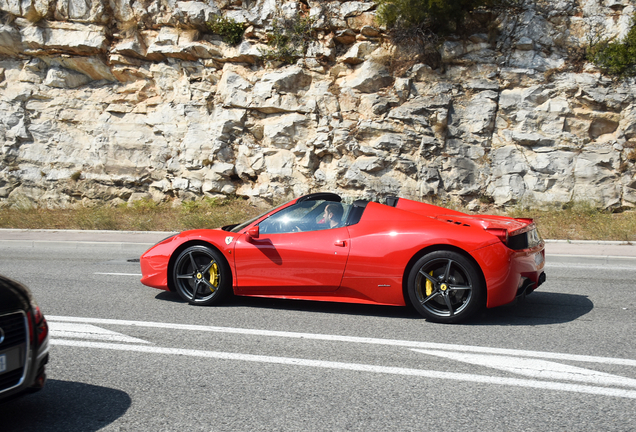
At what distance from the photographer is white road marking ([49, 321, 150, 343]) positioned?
16.1 feet

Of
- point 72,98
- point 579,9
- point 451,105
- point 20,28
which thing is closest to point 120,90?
point 72,98

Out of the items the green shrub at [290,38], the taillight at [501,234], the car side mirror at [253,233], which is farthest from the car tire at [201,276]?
the green shrub at [290,38]

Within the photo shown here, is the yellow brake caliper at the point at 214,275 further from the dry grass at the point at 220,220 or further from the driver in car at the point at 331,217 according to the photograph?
the dry grass at the point at 220,220

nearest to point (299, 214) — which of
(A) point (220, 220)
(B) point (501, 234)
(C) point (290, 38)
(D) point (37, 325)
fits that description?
(B) point (501, 234)

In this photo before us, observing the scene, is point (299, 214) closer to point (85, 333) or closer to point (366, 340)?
point (366, 340)

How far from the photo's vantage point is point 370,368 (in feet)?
13.5

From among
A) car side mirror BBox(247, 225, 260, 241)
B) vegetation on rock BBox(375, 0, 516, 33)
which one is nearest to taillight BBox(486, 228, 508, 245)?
car side mirror BBox(247, 225, 260, 241)

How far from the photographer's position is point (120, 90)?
75.7ft

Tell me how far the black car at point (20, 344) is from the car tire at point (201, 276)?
2970mm

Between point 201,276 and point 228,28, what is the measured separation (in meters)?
17.8

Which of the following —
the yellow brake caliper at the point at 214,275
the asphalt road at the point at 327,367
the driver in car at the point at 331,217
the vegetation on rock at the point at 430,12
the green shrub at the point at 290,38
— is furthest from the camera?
the green shrub at the point at 290,38

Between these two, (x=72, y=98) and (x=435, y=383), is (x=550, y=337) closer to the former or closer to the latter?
(x=435, y=383)

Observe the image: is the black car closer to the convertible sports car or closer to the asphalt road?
the asphalt road

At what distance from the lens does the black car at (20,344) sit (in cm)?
281
